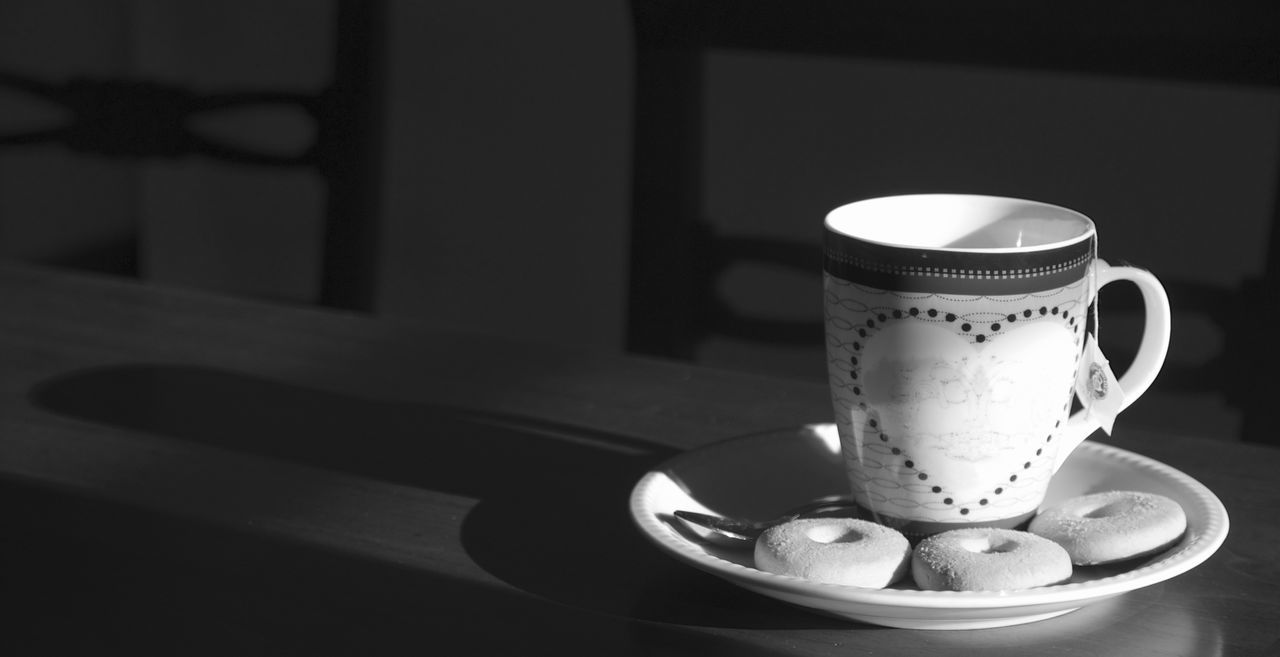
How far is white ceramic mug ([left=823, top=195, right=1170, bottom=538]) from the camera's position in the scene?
1.44 feet

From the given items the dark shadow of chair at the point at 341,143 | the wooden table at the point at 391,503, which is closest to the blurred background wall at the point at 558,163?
the dark shadow of chair at the point at 341,143

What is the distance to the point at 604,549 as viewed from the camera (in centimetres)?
50

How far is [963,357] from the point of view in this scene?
0.45m

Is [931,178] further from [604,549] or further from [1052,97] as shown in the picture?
[604,549]

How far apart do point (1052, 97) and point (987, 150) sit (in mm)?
102

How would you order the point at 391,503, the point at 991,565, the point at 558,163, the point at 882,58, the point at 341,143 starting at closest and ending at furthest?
1. the point at 991,565
2. the point at 391,503
3. the point at 341,143
4. the point at 882,58
5. the point at 558,163

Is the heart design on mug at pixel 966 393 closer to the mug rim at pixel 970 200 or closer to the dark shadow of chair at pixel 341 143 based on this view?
the mug rim at pixel 970 200

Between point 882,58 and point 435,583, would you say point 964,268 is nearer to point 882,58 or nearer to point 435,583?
point 435,583

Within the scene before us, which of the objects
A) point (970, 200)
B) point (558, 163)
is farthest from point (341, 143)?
point (970, 200)

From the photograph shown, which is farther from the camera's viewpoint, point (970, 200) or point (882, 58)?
point (882, 58)

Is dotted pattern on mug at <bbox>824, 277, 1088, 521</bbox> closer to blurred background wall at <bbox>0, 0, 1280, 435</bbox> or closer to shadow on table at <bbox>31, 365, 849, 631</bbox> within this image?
shadow on table at <bbox>31, 365, 849, 631</bbox>

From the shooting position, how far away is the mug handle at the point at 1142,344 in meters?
0.48

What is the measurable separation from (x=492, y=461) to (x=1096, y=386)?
0.25m

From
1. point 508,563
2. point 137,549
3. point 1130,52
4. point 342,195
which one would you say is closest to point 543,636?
point 508,563
